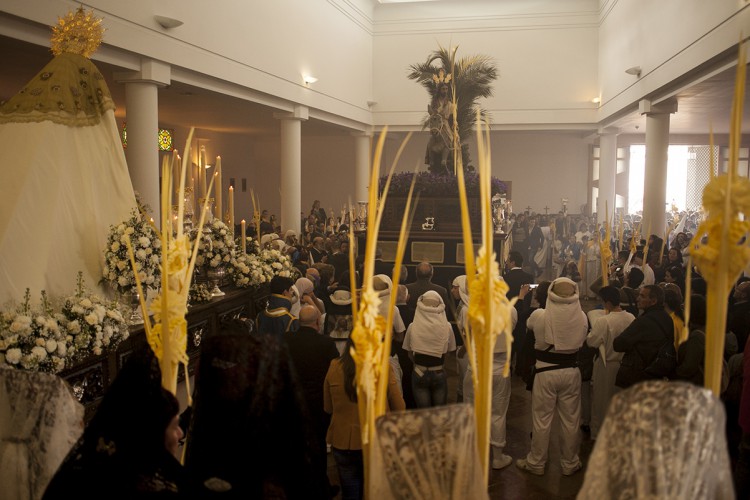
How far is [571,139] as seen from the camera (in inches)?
1129

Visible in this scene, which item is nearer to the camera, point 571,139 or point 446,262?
point 446,262

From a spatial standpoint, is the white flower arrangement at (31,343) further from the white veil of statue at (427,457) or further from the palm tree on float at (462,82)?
the palm tree on float at (462,82)

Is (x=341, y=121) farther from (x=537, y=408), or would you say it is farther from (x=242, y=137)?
(x=537, y=408)

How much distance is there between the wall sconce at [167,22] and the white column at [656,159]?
36.4 feet

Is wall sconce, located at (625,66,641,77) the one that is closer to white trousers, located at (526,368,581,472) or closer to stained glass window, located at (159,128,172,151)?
white trousers, located at (526,368,581,472)

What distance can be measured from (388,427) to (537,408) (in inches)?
160

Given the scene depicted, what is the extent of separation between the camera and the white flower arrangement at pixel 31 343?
461 cm

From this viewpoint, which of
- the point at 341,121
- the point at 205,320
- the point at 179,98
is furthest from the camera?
the point at 341,121

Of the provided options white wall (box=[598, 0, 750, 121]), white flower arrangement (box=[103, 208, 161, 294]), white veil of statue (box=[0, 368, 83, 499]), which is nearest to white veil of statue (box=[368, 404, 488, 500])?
white veil of statue (box=[0, 368, 83, 499])

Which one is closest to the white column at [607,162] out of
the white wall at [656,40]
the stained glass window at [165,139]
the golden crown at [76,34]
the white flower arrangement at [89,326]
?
the white wall at [656,40]

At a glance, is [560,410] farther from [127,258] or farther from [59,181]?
[59,181]

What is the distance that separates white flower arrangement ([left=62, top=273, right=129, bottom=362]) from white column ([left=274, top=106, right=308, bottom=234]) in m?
13.0

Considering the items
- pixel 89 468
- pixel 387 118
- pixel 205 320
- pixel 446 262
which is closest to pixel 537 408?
pixel 205 320

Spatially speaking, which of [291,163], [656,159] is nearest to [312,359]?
[656,159]
